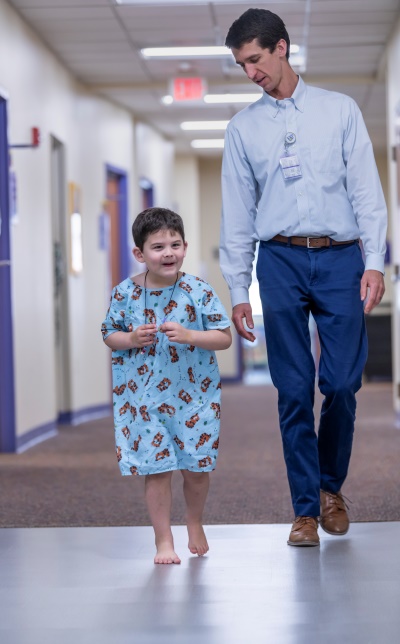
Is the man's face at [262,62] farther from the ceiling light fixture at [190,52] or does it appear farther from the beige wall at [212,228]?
the beige wall at [212,228]

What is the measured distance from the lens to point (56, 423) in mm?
8305

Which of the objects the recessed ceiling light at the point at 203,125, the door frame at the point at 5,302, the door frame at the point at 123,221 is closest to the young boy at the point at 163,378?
the door frame at the point at 5,302

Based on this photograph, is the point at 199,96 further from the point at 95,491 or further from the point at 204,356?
the point at 204,356

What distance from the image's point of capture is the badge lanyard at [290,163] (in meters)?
3.04

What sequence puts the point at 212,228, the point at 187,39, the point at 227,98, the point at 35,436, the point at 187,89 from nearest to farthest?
the point at 35,436
the point at 187,39
the point at 187,89
the point at 227,98
the point at 212,228

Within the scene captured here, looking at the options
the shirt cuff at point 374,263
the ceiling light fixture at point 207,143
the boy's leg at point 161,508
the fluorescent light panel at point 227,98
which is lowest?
the boy's leg at point 161,508

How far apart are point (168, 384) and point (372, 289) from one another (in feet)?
1.91

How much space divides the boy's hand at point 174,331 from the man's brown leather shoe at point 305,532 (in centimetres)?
67

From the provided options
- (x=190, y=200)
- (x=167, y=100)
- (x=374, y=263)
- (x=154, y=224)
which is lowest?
(x=374, y=263)

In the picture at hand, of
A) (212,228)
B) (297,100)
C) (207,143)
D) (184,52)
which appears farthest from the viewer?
(212,228)

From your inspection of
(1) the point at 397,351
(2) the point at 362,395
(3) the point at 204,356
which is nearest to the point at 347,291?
(3) the point at 204,356

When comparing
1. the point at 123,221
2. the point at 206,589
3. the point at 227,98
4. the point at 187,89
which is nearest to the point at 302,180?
the point at 206,589

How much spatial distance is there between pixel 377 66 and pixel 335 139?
5994 mm

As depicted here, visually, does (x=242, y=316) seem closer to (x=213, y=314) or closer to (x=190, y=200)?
(x=213, y=314)
